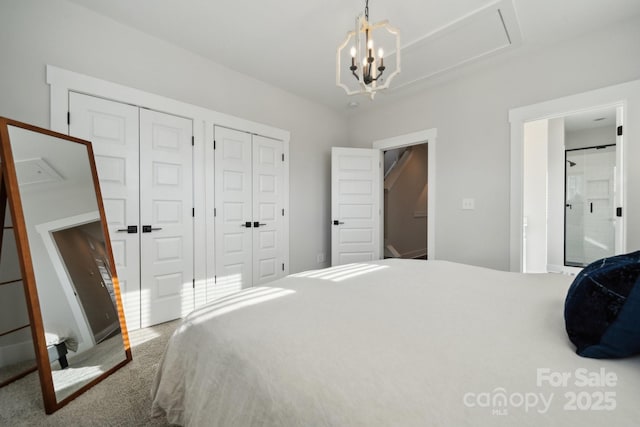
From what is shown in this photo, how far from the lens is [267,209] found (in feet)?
11.0

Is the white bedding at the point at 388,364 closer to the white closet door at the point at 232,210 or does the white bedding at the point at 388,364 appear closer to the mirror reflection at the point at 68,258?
the mirror reflection at the point at 68,258

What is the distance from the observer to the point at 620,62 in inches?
87.9

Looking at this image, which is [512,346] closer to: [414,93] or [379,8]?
[379,8]

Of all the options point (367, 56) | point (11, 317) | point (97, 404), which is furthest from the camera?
point (11, 317)

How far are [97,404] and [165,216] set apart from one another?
4.98ft

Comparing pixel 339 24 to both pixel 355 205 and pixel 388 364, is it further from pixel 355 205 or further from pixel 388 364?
pixel 388 364

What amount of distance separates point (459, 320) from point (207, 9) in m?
2.74

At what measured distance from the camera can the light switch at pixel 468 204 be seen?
3.06 m

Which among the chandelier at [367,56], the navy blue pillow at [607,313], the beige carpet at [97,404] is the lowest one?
the beige carpet at [97,404]

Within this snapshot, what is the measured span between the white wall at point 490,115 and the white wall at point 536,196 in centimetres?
140

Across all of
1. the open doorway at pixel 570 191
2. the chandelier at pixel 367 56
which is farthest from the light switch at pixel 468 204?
the chandelier at pixel 367 56

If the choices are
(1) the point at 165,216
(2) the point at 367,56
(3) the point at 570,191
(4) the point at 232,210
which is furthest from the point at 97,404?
(3) the point at 570,191

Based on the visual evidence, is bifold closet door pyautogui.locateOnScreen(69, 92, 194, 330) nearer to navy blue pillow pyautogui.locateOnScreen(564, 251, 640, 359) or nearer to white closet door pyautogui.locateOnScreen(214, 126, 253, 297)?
white closet door pyautogui.locateOnScreen(214, 126, 253, 297)

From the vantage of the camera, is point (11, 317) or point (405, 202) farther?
point (405, 202)
